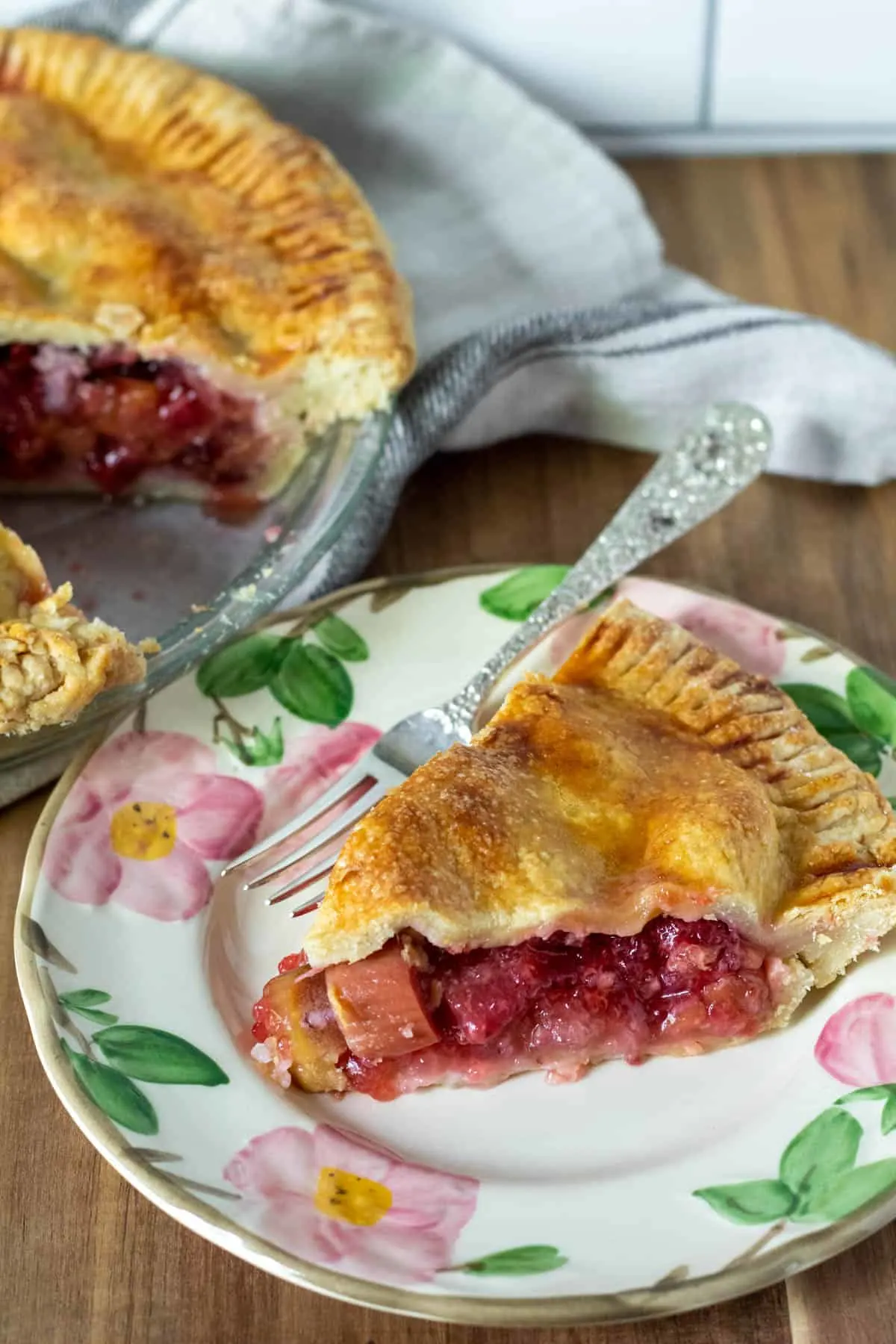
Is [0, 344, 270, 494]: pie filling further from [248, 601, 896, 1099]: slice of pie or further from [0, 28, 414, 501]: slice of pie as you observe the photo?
[248, 601, 896, 1099]: slice of pie

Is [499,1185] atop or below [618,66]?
below

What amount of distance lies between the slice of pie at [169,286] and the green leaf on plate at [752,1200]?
1.41 m

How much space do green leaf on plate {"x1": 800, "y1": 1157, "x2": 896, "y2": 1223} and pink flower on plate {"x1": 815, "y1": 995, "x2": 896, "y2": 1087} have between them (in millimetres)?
122

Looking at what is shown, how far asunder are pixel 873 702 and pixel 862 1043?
54 centimetres

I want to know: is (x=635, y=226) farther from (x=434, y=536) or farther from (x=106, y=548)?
(x=106, y=548)

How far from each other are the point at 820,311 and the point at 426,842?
170cm

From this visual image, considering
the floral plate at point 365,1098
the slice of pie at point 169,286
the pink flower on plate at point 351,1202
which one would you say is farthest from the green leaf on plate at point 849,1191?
the slice of pie at point 169,286

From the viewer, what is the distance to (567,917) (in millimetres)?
1835

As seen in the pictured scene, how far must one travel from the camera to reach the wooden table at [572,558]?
1.68 meters

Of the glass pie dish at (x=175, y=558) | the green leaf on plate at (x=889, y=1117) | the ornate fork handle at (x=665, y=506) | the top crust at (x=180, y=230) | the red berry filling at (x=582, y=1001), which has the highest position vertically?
the top crust at (x=180, y=230)

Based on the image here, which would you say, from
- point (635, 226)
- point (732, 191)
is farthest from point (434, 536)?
point (732, 191)

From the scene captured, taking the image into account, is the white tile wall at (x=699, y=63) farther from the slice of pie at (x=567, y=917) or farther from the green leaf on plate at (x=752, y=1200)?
the green leaf on plate at (x=752, y=1200)

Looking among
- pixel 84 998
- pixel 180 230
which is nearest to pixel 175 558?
pixel 180 230

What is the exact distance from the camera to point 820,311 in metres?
3.11
